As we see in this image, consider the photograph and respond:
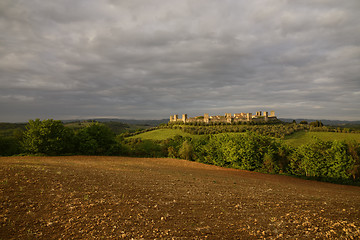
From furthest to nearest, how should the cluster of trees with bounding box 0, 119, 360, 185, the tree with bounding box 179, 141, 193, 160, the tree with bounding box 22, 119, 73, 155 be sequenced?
1. the tree with bounding box 179, 141, 193, 160
2. the tree with bounding box 22, 119, 73, 155
3. the cluster of trees with bounding box 0, 119, 360, 185

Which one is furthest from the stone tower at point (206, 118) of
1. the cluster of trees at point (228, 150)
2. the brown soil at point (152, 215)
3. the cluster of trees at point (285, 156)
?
the brown soil at point (152, 215)

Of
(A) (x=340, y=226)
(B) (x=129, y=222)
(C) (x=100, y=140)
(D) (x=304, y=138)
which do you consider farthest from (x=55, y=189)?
(D) (x=304, y=138)

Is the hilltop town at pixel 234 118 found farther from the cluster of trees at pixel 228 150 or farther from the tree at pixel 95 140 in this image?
the tree at pixel 95 140

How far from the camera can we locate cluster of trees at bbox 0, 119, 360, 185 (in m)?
22.8

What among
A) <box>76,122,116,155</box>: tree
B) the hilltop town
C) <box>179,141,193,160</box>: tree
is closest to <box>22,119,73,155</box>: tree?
<box>76,122,116,155</box>: tree

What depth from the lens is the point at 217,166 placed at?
31.9 m

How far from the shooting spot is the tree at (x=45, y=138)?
33156 mm

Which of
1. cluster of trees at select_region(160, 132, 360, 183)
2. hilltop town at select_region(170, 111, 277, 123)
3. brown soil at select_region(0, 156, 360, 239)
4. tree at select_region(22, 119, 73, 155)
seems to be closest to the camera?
brown soil at select_region(0, 156, 360, 239)

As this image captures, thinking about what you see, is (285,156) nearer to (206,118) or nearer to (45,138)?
(45,138)

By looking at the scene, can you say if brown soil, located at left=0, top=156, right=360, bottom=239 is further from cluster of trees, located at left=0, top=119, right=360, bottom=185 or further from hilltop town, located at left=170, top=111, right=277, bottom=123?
hilltop town, located at left=170, top=111, right=277, bottom=123

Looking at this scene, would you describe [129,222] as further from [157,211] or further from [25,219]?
[25,219]

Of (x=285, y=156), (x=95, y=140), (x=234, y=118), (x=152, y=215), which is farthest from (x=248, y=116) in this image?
(x=152, y=215)

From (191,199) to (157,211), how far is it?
112 inches

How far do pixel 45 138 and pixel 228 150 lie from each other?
3355 centimetres
